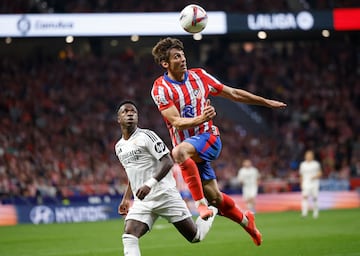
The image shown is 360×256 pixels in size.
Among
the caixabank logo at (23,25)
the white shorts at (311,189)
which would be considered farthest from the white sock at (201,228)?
the caixabank logo at (23,25)

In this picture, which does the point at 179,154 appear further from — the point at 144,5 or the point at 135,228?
the point at 144,5

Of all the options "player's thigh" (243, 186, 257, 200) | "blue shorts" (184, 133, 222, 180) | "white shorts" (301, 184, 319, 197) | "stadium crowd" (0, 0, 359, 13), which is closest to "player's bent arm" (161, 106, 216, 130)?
"blue shorts" (184, 133, 222, 180)

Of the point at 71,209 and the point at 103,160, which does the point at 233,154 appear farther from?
the point at 71,209

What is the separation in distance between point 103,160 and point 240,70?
32.2 ft

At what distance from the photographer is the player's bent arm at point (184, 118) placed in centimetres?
918

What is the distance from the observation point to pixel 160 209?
9820mm

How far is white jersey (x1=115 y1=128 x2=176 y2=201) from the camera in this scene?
970cm

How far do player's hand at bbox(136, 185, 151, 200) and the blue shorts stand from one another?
3.80ft

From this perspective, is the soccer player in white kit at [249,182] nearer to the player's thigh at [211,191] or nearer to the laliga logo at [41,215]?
the laliga logo at [41,215]

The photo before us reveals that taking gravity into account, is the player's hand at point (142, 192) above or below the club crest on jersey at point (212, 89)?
below

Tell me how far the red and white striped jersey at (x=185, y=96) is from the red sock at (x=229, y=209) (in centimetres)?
100

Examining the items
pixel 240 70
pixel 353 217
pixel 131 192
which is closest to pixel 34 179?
pixel 353 217

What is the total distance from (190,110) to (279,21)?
64.5 feet

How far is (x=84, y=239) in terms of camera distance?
18.0 m
